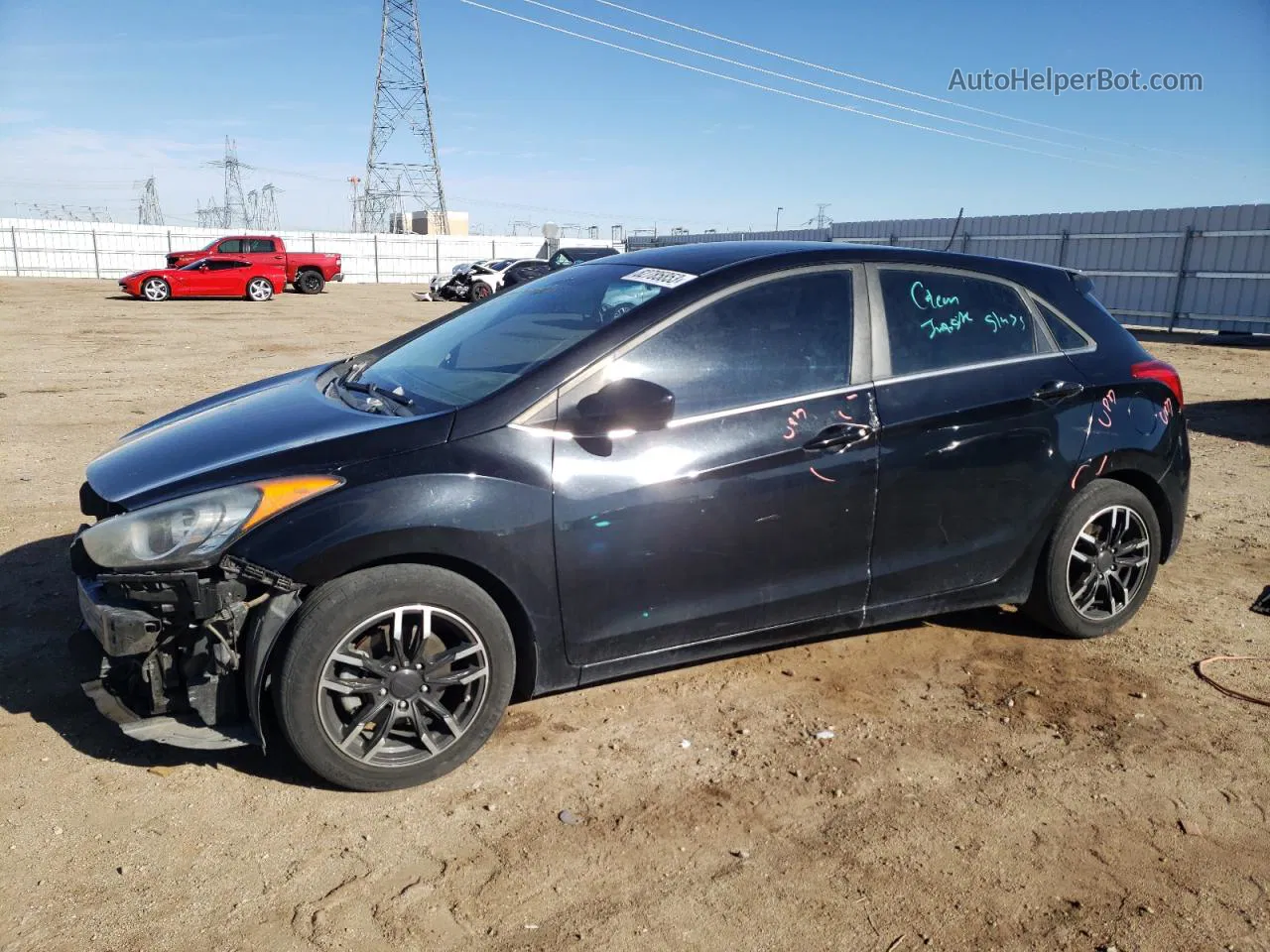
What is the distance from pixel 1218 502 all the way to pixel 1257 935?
5.00 meters

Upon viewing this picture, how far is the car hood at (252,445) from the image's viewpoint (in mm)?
2961

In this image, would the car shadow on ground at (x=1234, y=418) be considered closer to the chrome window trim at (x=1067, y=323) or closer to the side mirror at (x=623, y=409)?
the chrome window trim at (x=1067, y=323)

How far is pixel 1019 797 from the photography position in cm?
308

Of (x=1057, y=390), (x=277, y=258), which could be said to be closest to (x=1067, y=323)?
(x=1057, y=390)

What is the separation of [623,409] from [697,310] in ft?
1.80

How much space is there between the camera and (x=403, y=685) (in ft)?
9.64

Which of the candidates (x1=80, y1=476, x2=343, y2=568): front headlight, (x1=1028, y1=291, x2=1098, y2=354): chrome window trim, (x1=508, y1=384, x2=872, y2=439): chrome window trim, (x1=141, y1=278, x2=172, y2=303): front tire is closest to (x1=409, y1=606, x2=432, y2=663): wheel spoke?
(x1=80, y1=476, x2=343, y2=568): front headlight

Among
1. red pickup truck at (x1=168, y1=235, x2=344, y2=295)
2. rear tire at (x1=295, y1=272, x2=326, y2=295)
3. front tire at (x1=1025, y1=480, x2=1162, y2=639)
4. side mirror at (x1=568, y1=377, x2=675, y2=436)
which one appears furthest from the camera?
rear tire at (x1=295, y1=272, x2=326, y2=295)

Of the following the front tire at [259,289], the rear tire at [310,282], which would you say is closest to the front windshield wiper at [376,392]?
the front tire at [259,289]

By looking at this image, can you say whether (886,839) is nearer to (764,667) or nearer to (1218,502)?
(764,667)

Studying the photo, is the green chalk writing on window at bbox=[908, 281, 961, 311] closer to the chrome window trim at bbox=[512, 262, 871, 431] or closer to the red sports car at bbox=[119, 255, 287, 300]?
the chrome window trim at bbox=[512, 262, 871, 431]

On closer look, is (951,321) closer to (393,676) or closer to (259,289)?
(393,676)

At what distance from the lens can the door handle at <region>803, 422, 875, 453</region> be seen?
3428mm

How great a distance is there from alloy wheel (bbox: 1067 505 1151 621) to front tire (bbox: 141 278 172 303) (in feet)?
90.8
